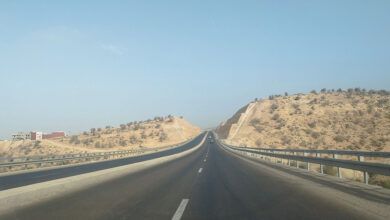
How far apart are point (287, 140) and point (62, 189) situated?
52578mm

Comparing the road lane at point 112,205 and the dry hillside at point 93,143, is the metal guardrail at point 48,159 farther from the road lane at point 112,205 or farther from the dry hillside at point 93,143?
the dry hillside at point 93,143

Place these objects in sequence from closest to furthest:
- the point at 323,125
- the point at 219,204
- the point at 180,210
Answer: the point at 180,210, the point at 219,204, the point at 323,125

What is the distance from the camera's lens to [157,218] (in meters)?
6.09

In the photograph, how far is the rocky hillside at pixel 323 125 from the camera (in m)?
42.1

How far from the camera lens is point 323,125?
59.1 metres

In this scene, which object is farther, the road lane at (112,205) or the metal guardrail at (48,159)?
the metal guardrail at (48,159)

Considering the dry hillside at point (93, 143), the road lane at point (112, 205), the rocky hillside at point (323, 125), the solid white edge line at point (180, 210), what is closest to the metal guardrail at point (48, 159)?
the road lane at point (112, 205)

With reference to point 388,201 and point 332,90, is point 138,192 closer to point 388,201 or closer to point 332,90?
point 388,201

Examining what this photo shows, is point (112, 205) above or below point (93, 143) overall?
above

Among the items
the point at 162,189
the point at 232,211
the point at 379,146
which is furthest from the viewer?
the point at 379,146

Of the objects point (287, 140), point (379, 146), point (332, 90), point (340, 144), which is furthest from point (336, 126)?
point (332, 90)

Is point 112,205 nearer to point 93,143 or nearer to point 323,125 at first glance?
point 323,125

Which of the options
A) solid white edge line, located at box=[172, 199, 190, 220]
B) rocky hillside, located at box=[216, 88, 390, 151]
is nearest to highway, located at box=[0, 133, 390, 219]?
solid white edge line, located at box=[172, 199, 190, 220]

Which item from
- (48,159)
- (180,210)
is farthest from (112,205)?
(48,159)
